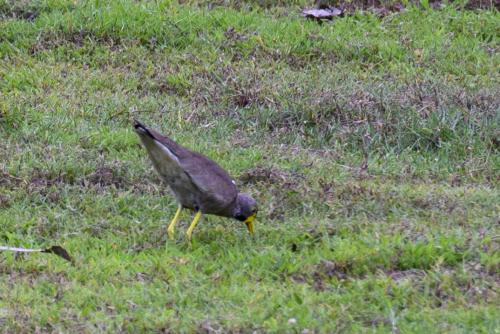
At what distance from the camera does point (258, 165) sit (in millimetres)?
8164

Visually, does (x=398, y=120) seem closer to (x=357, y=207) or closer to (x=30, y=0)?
(x=357, y=207)

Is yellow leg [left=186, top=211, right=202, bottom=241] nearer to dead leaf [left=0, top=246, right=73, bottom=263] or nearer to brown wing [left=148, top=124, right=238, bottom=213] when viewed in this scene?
brown wing [left=148, top=124, right=238, bottom=213]

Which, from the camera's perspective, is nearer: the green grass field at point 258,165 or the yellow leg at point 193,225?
the green grass field at point 258,165

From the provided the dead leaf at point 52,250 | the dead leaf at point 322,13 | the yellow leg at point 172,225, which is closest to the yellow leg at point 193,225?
the yellow leg at point 172,225

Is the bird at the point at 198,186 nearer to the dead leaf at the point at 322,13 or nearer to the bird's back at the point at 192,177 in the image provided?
the bird's back at the point at 192,177

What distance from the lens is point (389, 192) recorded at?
25.1ft

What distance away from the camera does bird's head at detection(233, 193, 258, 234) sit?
700cm

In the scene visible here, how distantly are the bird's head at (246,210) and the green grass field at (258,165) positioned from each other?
97 millimetres

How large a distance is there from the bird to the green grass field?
15cm

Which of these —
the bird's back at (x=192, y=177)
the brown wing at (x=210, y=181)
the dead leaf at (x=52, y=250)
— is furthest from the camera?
the brown wing at (x=210, y=181)

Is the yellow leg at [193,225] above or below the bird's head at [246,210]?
below

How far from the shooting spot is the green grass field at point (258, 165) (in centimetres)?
579

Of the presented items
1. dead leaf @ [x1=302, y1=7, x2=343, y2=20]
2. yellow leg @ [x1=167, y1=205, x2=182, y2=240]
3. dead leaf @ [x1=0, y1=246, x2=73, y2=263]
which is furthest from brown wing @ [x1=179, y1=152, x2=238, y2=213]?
dead leaf @ [x1=302, y1=7, x2=343, y2=20]

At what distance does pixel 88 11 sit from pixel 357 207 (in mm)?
4602
